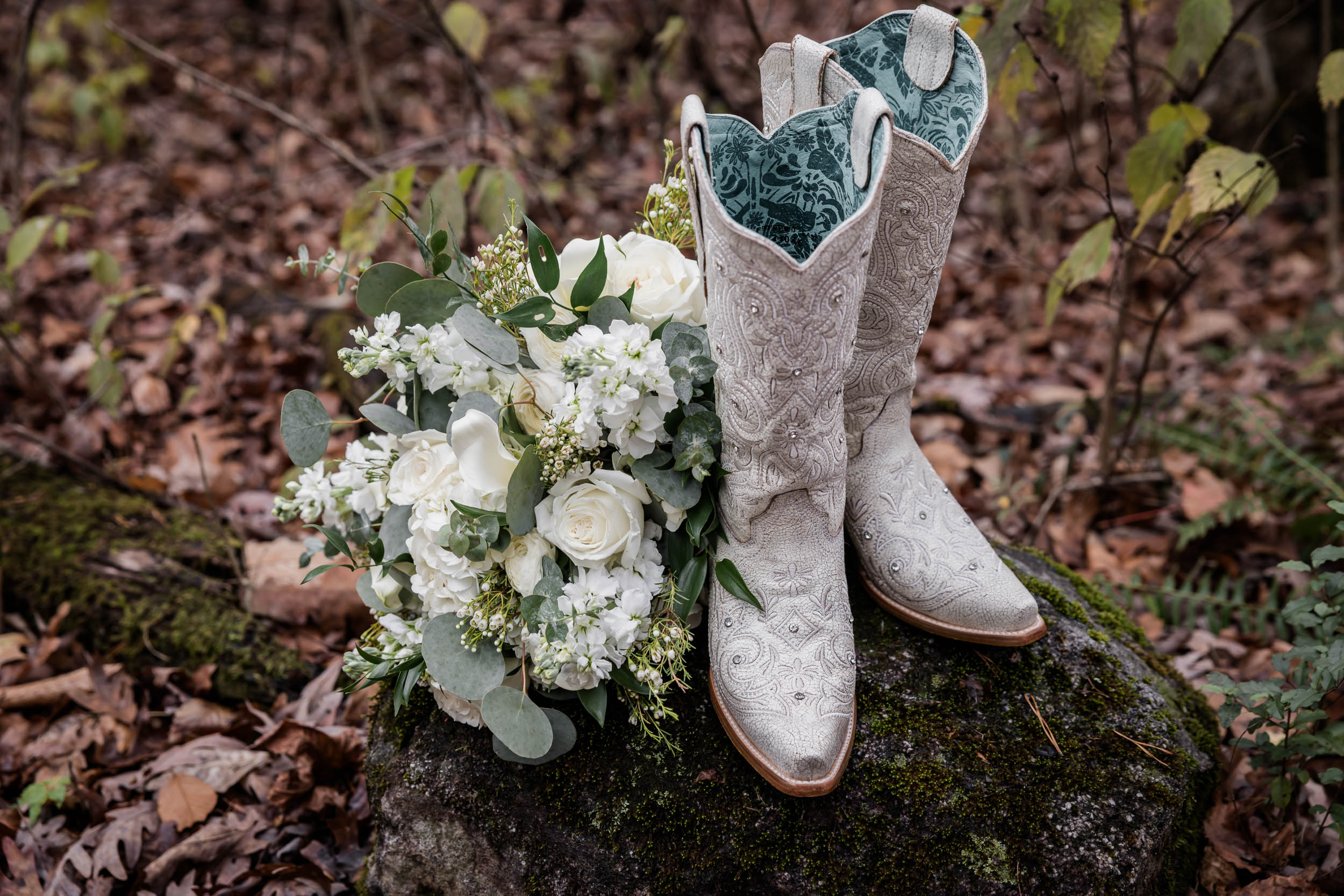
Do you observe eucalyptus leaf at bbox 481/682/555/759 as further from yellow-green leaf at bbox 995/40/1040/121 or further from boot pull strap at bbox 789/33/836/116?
yellow-green leaf at bbox 995/40/1040/121

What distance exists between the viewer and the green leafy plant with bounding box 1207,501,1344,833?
1.49m

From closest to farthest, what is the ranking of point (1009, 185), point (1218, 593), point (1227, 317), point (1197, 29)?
point (1197, 29)
point (1218, 593)
point (1227, 317)
point (1009, 185)

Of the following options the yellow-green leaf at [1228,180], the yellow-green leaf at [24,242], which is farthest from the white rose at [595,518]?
the yellow-green leaf at [24,242]

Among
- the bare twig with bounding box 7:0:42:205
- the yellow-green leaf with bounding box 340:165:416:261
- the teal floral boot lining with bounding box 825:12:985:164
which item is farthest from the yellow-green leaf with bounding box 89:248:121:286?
the teal floral boot lining with bounding box 825:12:985:164

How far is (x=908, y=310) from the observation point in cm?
164

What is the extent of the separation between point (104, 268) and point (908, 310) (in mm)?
2742

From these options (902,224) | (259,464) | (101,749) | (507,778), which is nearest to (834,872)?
(507,778)

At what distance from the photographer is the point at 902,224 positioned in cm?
155

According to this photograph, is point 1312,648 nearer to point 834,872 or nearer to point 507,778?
point 834,872

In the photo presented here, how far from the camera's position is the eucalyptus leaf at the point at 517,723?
143 centimetres

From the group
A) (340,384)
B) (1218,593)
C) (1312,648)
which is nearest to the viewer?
(1312,648)

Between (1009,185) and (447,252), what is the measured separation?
3.84 meters

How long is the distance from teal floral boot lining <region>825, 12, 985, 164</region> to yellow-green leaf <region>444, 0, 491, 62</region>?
2028 mm

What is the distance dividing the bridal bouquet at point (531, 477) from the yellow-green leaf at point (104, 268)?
6.05ft
